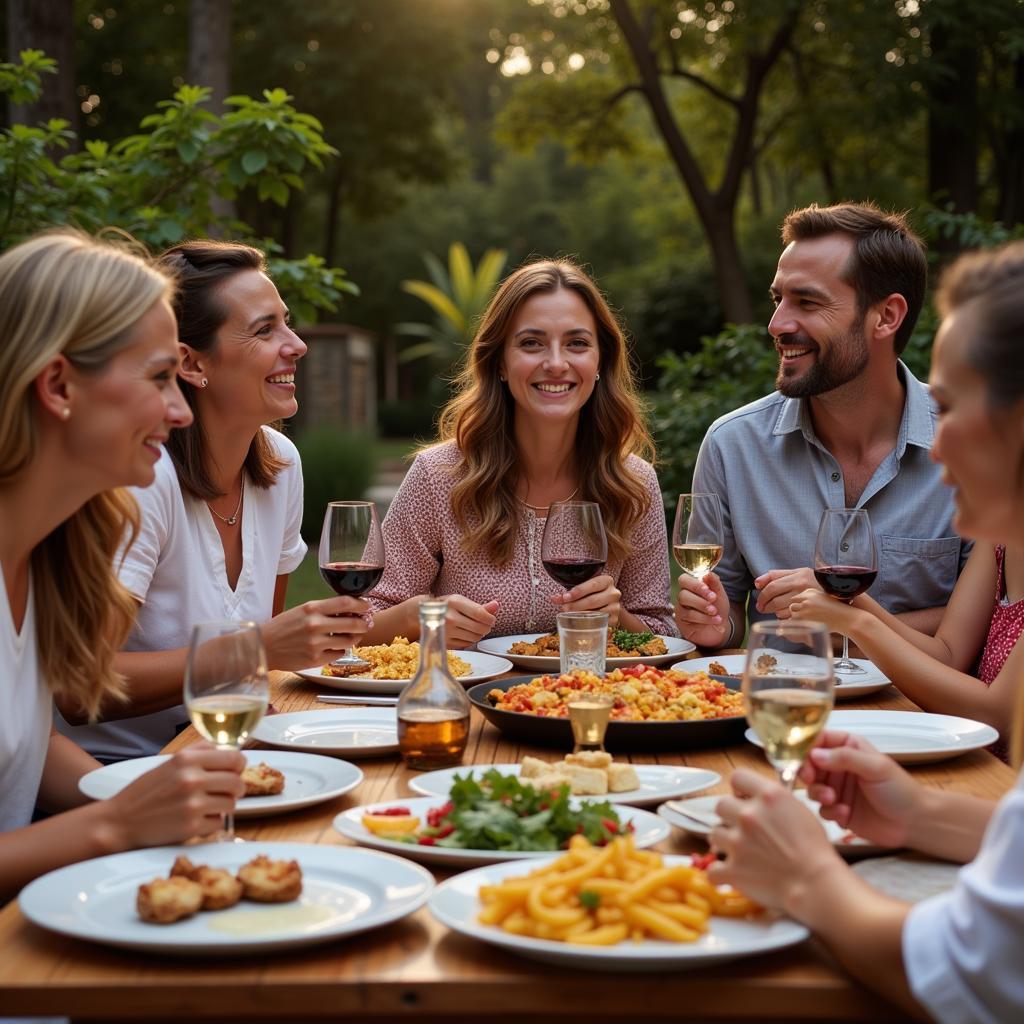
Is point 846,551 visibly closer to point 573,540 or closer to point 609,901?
point 573,540

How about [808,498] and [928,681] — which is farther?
[808,498]

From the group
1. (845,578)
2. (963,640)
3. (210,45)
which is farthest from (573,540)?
(210,45)

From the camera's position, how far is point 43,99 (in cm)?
839

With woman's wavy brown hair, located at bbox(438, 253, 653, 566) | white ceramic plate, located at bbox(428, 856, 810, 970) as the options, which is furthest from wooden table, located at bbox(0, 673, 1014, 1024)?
woman's wavy brown hair, located at bbox(438, 253, 653, 566)

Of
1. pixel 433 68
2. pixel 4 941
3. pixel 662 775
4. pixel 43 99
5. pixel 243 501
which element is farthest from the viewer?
pixel 433 68

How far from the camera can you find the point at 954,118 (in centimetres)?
1005

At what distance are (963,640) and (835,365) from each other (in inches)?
38.9

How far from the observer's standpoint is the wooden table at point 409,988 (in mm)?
1428

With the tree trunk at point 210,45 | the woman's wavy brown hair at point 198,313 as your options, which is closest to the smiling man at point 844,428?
the woman's wavy brown hair at point 198,313

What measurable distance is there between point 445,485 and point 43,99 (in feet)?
19.1

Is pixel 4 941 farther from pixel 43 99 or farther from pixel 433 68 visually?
pixel 433 68

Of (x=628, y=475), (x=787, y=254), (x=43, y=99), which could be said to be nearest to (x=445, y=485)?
(x=628, y=475)

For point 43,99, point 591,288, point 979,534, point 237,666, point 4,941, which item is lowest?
point 4,941

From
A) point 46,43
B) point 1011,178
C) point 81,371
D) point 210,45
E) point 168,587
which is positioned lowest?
point 168,587
